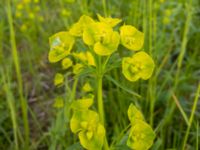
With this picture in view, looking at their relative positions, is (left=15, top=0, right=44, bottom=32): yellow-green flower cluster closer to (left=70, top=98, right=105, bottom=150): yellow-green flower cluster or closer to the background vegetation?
the background vegetation

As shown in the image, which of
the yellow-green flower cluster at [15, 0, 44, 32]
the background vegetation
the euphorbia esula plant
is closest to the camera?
the euphorbia esula plant

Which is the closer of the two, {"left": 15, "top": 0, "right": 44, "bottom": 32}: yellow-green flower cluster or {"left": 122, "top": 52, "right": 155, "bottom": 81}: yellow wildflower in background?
{"left": 122, "top": 52, "right": 155, "bottom": 81}: yellow wildflower in background

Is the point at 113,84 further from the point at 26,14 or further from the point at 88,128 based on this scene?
the point at 88,128

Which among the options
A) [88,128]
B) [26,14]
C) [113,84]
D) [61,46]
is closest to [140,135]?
[88,128]

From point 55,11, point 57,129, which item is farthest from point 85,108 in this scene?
point 55,11

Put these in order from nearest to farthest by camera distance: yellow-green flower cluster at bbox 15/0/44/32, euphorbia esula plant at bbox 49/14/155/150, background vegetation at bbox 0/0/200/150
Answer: euphorbia esula plant at bbox 49/14/155/150, background vegetation at bbox 0/0/200/150, yellow-green flower cluster at bbox 15/0/44/32

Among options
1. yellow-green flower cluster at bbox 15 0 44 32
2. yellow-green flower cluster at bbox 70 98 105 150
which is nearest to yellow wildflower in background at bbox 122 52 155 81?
yellow-green flower cluster at bbox 70 98 105 150

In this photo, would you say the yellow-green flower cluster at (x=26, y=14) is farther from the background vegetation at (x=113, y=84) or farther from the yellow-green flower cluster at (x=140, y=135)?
the yellow-green flower cluster at (x=140, y=135)

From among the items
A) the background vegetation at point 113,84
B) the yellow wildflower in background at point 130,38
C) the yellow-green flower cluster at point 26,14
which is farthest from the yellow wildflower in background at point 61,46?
the yellow-green flower cluster at point 26,14
